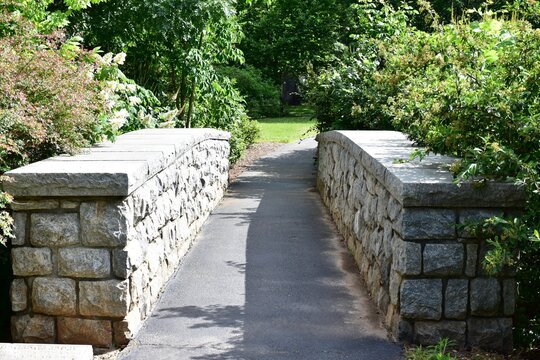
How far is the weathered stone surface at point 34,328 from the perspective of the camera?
482cm

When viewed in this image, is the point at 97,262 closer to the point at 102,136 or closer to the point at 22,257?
the point at 22,257

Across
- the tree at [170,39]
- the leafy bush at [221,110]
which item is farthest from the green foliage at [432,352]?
the leafy bush at [221,110]

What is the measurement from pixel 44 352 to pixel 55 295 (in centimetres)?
65

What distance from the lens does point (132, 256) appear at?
4816 mm

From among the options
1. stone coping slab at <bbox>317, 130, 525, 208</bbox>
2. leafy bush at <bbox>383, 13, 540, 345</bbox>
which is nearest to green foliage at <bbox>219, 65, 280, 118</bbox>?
stone coping slab at <bbox>317, 130, 525, 208</bbox>

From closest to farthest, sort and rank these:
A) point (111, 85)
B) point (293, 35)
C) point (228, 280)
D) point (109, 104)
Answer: point (228, 280) → point (109, 104) → point (111, 85) → point (293, 35)

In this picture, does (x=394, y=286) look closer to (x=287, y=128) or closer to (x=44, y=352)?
(x=44, y=352)

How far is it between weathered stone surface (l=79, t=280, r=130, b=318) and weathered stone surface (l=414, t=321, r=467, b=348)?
200 cm

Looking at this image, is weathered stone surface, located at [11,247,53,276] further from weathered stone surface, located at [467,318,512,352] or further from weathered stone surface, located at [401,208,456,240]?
weathered stone surface, located at [467,318,512,352]

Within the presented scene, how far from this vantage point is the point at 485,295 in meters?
4.60

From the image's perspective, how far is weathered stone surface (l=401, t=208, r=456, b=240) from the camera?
4.53 m

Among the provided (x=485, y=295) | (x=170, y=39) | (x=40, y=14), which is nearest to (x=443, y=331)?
(x=485, y=295)

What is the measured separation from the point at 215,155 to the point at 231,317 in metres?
5.45

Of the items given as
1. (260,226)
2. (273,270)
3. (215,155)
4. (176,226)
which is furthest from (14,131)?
(215,155)
